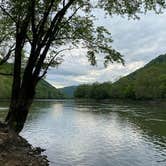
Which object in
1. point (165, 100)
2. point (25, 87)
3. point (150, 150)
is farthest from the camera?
point (165, 100)

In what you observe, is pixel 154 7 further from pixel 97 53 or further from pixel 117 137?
pixel 117 137

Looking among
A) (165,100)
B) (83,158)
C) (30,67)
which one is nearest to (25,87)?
(30,67)

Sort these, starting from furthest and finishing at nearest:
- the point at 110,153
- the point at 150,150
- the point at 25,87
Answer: the point at 150,150 < the point at 110,153 < the point at 25,87

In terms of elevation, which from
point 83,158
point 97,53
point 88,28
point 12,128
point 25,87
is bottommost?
point 83,158

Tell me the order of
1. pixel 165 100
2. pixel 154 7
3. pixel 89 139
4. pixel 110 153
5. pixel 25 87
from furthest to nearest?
1. pixel 165 100
2. pixel 89 139
3. pixel 110 153
4. pixel 25 87
5. pixel 154 7

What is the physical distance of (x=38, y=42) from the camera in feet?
57.3

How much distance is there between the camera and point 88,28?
17.9 m

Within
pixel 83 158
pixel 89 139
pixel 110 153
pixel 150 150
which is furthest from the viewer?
pixel 89 139

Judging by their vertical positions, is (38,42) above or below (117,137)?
above

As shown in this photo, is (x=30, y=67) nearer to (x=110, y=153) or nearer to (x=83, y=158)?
(x=83, y=158)

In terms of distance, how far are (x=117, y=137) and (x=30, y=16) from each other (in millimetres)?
31090

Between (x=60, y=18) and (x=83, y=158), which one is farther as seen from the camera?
(x=83, y=158)

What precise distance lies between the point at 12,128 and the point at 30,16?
5.47 metres

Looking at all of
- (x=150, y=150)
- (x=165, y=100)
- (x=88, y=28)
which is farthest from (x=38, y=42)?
(x=165, y=100)
